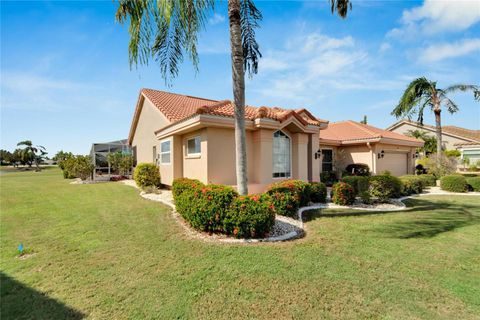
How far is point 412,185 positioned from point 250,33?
15.3 metres

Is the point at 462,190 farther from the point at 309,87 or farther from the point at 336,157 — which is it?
the point at 309,87

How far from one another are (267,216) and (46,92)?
15.2 meters

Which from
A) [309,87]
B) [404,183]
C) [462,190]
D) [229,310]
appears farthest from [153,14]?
[462,190]

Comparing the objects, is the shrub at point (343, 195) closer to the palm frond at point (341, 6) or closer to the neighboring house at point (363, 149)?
the palm frond at point (341, 6)

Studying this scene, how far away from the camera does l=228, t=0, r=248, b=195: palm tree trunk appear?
801 cm

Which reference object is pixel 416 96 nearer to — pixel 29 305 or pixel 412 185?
pixel 412 185

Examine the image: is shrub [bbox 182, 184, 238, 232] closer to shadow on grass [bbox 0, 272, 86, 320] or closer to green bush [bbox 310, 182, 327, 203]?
shadow on grass [bbox 0, 272, 86, 320]

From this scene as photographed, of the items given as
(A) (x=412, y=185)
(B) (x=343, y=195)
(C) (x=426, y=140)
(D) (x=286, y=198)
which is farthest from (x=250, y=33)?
(C) (x=426, y=140)

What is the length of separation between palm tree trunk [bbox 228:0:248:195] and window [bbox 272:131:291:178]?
597cm

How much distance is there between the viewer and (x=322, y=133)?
24.0 metres

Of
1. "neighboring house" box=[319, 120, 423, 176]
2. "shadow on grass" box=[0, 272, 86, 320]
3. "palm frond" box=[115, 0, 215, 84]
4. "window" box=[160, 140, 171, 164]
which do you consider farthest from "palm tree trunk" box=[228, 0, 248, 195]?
"neighboring house" box=[319, 120, 423, 176]

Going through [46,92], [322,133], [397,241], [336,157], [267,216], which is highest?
[46,92]

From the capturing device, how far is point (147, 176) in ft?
53.9

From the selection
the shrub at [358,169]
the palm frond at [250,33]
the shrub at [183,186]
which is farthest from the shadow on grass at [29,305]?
the shrub at [358,169]
